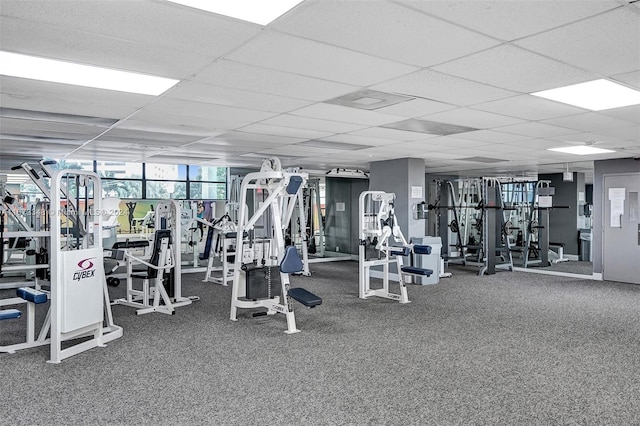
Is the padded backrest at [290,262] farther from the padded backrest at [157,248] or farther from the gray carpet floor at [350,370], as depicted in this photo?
the padded backrest at [157,248]

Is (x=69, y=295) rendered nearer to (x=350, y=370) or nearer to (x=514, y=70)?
(x=350, y=370)

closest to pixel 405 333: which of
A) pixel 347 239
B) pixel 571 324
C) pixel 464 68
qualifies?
pixel 571 324

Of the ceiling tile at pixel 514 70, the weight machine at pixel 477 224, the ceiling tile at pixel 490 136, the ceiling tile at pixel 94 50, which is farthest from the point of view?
the weight machine at pixel 477 224

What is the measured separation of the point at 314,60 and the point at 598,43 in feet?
5.21

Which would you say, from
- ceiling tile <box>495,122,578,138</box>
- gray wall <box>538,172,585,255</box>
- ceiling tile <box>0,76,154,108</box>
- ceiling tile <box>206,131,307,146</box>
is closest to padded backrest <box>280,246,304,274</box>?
ceiling tile <box>206,131,307,146</box>

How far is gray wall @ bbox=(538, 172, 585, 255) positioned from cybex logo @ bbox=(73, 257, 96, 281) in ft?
37.0

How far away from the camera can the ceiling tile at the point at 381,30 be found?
82.9 inches

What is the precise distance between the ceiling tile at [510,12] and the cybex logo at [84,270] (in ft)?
12.0

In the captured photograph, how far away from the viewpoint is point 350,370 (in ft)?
12.2

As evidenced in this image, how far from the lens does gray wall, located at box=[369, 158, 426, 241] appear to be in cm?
816

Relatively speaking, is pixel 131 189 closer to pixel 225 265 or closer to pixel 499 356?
pixel 225 265

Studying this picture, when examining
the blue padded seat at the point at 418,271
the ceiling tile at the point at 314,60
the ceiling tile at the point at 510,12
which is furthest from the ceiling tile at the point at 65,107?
the blue padded seat at the point at 418,271

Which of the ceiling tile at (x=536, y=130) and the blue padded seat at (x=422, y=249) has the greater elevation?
the ceiling tile at (x=536, y=130)

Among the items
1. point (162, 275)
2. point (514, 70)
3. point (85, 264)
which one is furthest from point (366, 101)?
point (162, 275)
